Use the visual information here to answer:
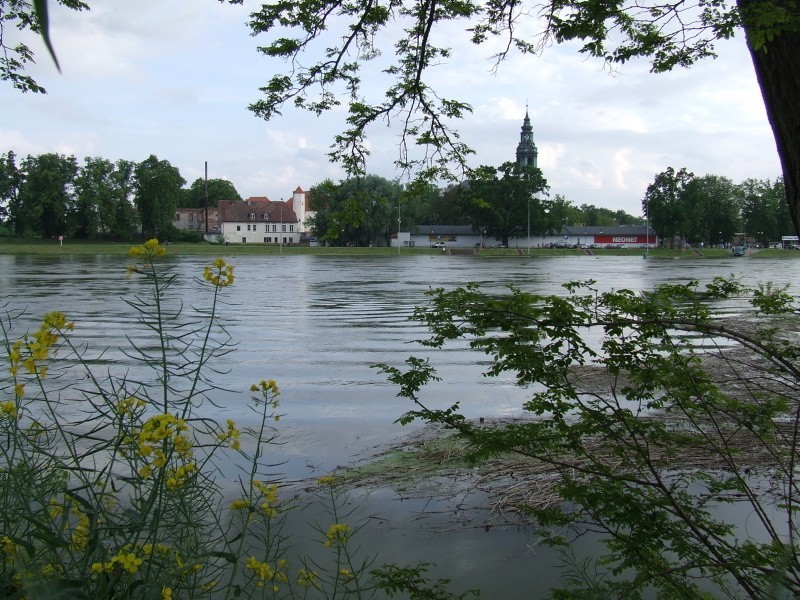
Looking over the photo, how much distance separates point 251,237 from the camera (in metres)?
126

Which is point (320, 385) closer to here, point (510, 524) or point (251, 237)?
point (510, 524)

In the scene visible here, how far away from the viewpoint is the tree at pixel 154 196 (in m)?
94.8

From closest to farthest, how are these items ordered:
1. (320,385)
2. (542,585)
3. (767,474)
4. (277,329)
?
1. (542,585)
2. (767,474)
3. (320,385)
4. (277,329)

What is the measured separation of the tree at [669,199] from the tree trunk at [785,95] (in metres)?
90.1

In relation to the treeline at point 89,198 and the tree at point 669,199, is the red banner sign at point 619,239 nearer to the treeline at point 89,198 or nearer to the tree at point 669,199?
the tree at point 669,199

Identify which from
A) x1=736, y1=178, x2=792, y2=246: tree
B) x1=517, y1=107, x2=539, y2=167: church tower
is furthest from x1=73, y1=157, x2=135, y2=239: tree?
x1=736, y1=178, x2=792, y2=246: tree

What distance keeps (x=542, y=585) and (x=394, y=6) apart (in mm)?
5463

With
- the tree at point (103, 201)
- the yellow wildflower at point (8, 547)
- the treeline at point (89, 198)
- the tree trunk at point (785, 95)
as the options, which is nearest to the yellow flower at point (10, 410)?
the yellow wildflower at point (8, 547)

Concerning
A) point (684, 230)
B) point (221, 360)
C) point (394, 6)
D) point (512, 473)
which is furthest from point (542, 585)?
point (684, 230)

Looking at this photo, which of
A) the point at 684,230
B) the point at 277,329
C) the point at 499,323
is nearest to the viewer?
the point at 499,323

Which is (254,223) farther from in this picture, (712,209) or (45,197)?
(712,209)

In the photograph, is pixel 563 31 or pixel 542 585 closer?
pixel 542 585

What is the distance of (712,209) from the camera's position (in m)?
101

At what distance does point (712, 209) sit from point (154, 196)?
252 ft
